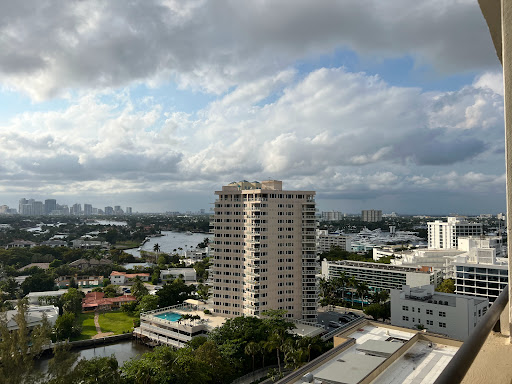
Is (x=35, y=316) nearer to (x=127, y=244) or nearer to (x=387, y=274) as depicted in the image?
(x=387, y=274)

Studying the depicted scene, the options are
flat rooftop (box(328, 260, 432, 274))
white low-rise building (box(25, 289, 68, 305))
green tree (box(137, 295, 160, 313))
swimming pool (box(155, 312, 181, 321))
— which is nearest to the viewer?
swimming pool (box(155, 312, 181, 321))

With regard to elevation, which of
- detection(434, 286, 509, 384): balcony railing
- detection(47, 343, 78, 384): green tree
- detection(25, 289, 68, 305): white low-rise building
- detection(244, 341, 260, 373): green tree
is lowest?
detection(25, 289, 68, 305): white low-rise building

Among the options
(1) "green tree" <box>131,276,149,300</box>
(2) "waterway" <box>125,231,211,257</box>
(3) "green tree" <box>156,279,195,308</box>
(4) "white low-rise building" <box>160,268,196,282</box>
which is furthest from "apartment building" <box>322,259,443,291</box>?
(2) "waterway" <box>125,231,211,257</box>

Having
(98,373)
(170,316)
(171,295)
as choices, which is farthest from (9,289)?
(98,373)

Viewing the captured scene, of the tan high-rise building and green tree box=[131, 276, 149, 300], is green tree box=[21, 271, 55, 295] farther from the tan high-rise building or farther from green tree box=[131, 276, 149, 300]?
the tan high-rise building

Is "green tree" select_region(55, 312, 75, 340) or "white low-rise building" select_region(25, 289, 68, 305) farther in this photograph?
"white low-rise building" select_region(25, 289, 68, 305)

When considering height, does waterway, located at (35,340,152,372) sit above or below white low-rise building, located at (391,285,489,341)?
below
